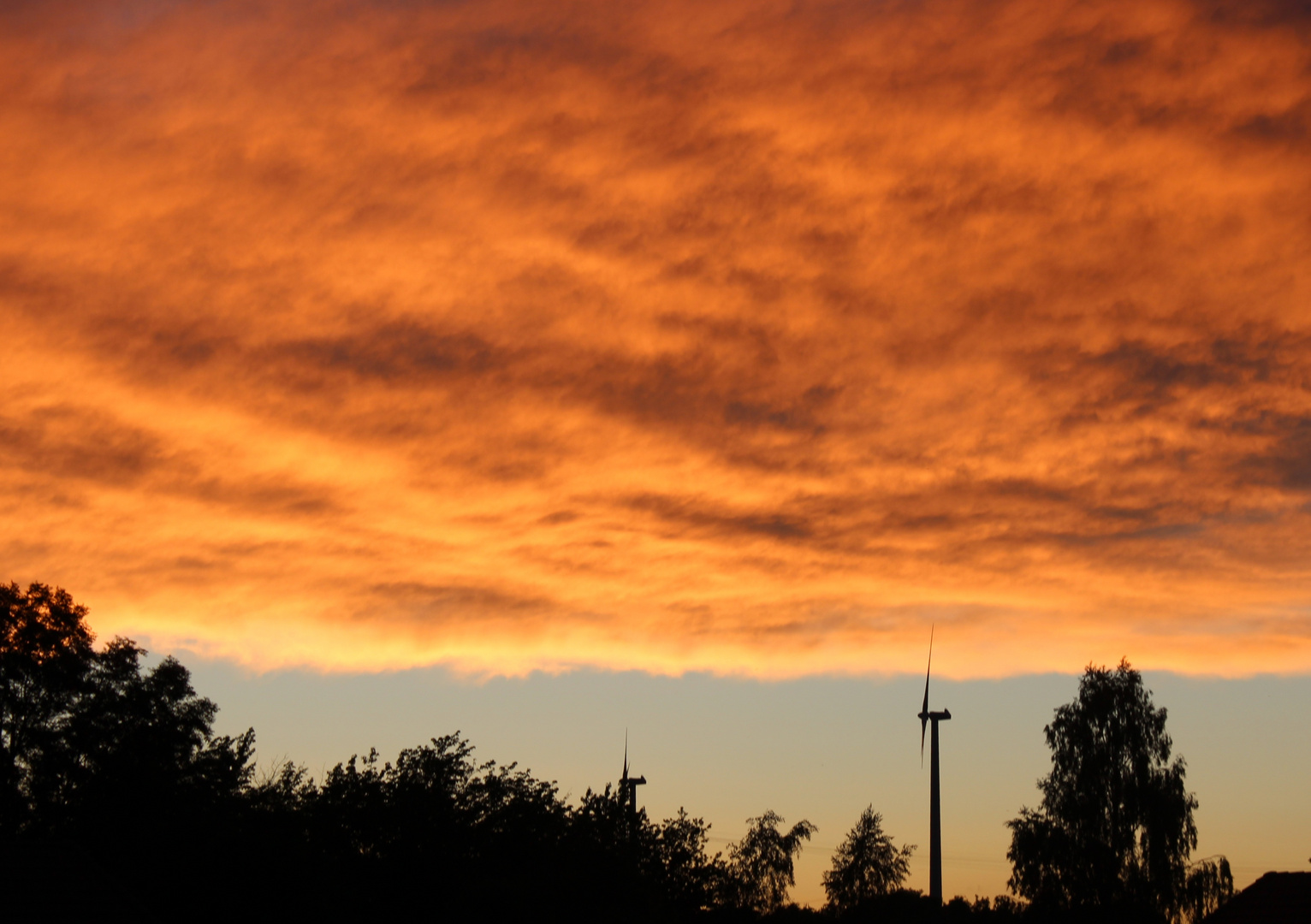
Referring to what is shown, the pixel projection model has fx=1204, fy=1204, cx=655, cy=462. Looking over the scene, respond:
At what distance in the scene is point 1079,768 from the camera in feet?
219

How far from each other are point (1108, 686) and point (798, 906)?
40395 mm

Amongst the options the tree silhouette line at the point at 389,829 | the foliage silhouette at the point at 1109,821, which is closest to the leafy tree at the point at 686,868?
the tree silhouette line at the point at 389,829

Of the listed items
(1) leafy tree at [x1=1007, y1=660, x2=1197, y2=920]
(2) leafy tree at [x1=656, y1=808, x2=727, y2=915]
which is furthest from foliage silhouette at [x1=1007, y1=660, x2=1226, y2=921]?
(2) leafy tree at [x1=656, y1=808, x2=727, y2=915]

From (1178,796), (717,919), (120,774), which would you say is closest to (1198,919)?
(1178,796)

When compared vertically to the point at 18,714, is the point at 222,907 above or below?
below

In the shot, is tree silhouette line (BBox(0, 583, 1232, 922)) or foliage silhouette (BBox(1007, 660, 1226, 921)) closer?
tree silhouette line (BBox(0, 583, 1232, 922))

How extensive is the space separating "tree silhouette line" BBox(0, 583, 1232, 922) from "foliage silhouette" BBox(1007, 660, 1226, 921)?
0.10 m

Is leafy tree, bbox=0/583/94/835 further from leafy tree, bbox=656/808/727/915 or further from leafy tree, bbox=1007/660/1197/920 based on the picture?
leafy tree, bbox=1007/660/1197/920

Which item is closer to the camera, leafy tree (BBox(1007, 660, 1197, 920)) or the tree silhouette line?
the tree silhouette line

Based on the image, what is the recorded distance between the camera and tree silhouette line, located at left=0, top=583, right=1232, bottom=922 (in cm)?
4259

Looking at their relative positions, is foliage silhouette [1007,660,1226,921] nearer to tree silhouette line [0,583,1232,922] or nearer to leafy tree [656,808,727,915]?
tree silhouette line [0,583,1232,922]

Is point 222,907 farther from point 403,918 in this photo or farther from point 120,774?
point 120,774

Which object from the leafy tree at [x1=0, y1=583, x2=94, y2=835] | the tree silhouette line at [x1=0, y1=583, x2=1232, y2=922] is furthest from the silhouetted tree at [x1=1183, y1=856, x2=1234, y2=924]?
the leafy tree at [x1=0, y1=583, x2=94, y2=835]

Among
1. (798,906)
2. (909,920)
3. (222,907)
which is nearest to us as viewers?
(222,907)
